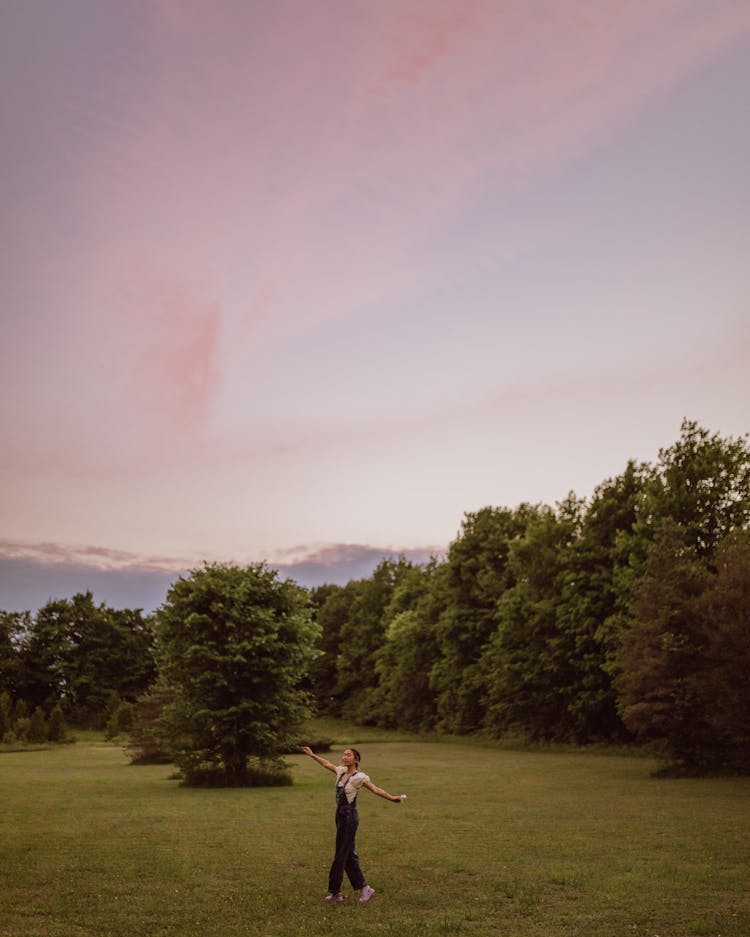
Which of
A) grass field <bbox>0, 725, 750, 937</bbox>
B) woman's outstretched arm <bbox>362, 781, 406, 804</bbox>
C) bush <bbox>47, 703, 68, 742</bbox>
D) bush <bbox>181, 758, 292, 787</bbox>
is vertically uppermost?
woman's outstretched arm <bbox>362, 781, 406, 804</bbox>

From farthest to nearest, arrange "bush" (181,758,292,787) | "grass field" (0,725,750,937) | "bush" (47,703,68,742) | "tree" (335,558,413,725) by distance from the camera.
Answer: "tree" (335,558,413,725) < "bush" (47,703,68,742) < "bush" (181,758,292,787) < "grass field" (0,725,750,937)

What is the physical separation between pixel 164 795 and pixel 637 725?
19.9m

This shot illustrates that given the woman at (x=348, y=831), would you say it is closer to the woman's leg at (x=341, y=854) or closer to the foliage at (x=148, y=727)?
the woman's leg at (x=341, y=854)

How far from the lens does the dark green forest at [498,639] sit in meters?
35.7

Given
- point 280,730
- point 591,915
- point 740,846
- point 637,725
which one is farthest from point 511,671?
point 591,915

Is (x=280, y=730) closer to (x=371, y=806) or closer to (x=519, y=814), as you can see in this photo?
(x=371, y=806)

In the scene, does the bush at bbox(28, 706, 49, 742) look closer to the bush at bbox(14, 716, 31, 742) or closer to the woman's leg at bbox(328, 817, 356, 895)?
the bush at bbox(14, 716, 31, 742)

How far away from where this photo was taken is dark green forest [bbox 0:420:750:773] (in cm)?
3566

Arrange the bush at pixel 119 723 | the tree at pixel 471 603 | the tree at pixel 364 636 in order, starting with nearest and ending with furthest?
the bush at pixel 119 723 < the tree at pixel 471 603 < the tree at pixel 364 636

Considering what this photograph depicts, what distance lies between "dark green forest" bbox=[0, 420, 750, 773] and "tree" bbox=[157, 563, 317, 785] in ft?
0.28

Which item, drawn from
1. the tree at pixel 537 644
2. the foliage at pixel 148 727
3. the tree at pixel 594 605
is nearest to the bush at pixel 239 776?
the foliage at pixel 148 727

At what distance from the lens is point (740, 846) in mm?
18750

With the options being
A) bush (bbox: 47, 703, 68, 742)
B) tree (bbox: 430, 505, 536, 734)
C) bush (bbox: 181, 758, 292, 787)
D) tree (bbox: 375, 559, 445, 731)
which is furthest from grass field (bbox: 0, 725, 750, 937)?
tree (bbox: 375, 559, 445, 731)

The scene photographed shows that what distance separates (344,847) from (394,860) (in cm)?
434
